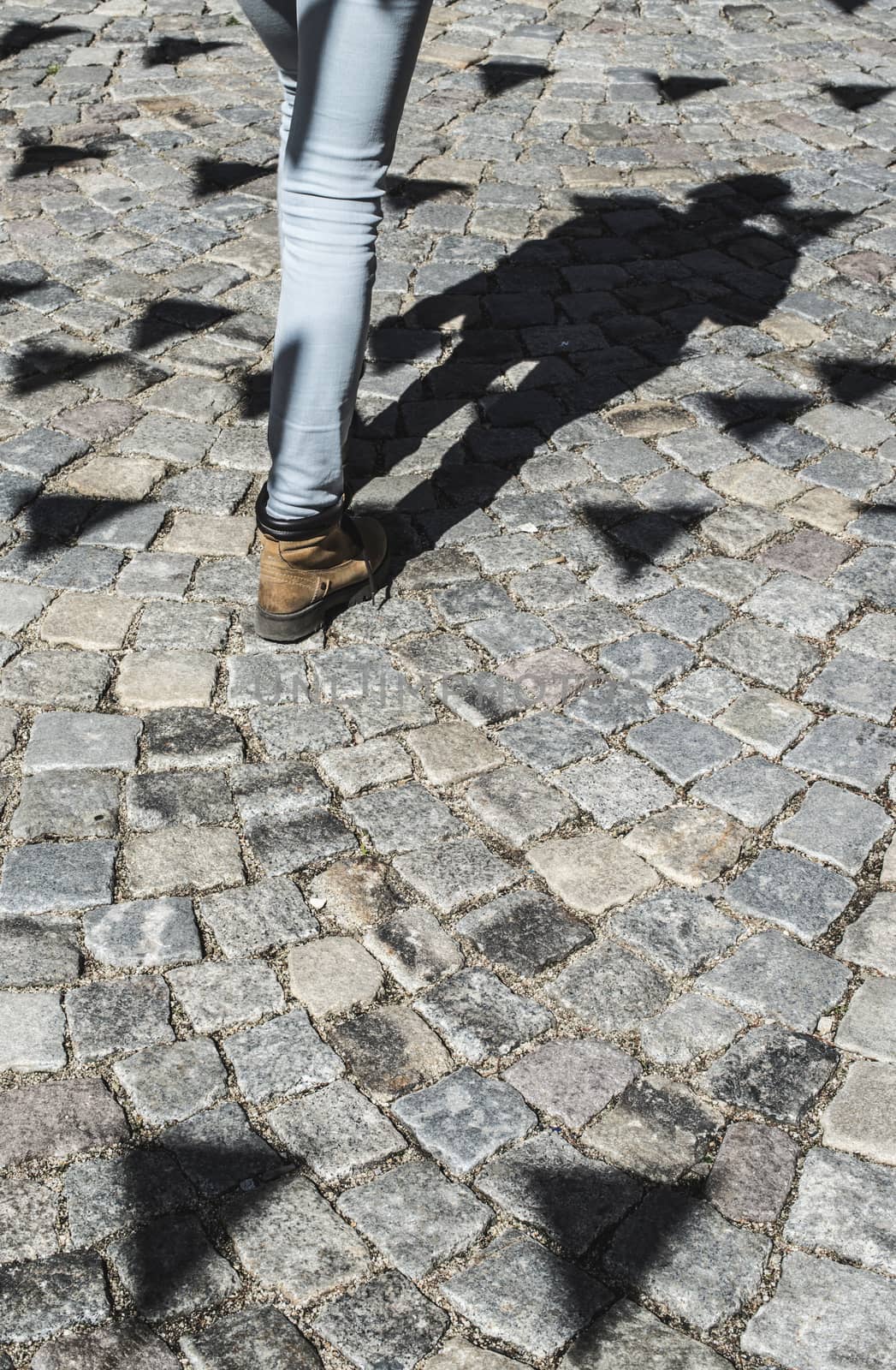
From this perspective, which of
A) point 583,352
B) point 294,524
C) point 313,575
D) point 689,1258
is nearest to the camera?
point 689,1258

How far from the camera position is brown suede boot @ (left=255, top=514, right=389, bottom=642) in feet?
10.1

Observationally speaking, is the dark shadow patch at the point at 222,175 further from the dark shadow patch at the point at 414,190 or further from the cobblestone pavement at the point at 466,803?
the dark shadow patch at the point at 414,190

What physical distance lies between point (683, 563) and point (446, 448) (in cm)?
80

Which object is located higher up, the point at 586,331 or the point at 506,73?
the point at 506,73

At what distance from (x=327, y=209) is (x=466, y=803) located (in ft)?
3.84

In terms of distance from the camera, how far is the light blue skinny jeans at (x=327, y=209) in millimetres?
2428

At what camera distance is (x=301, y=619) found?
319cm

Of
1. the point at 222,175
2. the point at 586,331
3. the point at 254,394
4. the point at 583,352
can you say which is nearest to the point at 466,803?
the point at 254,394

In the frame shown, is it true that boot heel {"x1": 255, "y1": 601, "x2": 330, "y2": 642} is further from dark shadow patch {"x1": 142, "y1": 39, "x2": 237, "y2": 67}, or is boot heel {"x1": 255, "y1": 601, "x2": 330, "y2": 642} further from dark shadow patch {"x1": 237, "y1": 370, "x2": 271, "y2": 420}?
dark shadow patch {"x1": 142, "y1": 39, "x2": 237, "y2": 67}

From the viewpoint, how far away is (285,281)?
110 inches

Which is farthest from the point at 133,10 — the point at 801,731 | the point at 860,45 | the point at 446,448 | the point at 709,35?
the point at 801,731

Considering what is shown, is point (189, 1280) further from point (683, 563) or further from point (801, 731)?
point (683, 563)

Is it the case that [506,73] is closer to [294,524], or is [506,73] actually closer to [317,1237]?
[294,524]

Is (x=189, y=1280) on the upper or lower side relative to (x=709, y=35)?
lower
